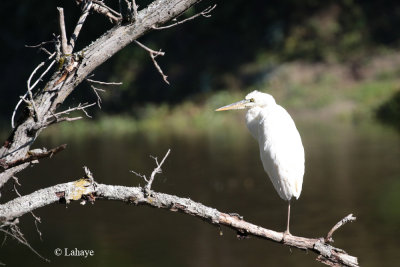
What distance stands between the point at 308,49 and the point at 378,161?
836cm

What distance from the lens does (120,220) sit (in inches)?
404

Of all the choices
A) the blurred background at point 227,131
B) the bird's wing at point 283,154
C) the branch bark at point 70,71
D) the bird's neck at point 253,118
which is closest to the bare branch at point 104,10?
the branch bark at point 70,71

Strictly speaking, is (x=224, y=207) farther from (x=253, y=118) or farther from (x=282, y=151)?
(x=282, y=151)

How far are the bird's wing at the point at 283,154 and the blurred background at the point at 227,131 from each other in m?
2.03

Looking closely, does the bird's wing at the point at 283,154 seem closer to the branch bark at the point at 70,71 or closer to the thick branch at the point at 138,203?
the thick branch at the point at 138,203

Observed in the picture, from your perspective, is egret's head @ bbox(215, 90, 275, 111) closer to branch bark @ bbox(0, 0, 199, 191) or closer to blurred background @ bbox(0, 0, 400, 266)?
blurred background @ bbox(0, 0, 400, 266)

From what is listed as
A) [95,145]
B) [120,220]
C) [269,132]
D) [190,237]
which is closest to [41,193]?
[269,132]

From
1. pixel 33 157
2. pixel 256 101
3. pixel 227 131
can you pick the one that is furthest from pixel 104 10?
pixel 227 131

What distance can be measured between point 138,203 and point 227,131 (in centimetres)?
1426

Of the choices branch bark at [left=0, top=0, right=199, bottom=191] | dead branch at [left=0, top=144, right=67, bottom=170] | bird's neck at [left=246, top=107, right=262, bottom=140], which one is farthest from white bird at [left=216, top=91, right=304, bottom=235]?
dead branch at [left=0, top=144, right=67, bottom=170]

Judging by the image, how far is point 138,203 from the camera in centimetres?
373

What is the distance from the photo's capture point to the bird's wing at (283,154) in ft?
17.7

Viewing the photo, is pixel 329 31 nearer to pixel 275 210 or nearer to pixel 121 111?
pixel 121 111

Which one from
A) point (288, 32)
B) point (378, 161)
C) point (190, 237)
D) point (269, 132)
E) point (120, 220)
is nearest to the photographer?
point (269, 132)
